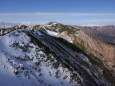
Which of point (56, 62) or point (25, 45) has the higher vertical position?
point (25, 45)

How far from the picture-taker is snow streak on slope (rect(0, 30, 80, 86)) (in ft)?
84.3

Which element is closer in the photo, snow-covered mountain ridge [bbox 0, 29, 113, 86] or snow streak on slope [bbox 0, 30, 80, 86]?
snow streak on slope [bbox 0, 30, 80, 86]

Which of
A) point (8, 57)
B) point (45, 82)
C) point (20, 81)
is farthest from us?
point (8, 57)

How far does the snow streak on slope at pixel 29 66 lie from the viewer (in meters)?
25.7

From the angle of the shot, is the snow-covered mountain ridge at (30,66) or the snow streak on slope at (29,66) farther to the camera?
the snow-covered mountain ridge at (30,66)

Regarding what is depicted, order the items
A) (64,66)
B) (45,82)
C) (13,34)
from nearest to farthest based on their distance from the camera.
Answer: (45,82) < (64,66) < (13,34)

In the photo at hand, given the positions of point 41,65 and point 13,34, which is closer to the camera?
point 41,65

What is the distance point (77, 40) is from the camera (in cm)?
9544

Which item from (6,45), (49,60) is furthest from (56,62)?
(6,45)

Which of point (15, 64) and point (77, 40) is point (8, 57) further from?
point (77, 40)

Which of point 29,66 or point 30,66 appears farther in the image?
point 30,66

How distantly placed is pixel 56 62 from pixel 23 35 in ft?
31.5

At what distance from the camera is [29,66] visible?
29797 millimetres

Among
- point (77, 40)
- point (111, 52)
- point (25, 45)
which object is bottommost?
point (111, 52)
